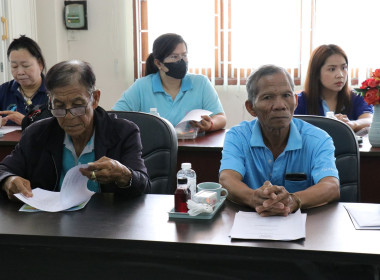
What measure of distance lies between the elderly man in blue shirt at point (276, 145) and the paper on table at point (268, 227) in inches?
12.7

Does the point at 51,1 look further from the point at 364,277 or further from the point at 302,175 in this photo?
the point at 364,277

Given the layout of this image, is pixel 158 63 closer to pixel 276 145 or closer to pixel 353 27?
pixel 276 145

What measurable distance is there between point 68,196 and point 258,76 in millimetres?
794

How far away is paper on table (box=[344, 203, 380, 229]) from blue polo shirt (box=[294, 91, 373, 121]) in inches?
69.7

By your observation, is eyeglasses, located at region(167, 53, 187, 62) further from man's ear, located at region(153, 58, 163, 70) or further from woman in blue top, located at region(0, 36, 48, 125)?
woman in blue top, located at region(0, 36, 48, 125)

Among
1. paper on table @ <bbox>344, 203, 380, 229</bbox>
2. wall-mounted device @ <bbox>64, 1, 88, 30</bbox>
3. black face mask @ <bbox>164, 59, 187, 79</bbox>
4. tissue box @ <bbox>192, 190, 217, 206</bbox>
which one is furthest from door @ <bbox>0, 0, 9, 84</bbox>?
paper on table @ <bbox>344, 203, 380, 229</bbox>

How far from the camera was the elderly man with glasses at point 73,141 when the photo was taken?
5.76 feet

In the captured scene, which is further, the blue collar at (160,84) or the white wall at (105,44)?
the white wall at (105,44)

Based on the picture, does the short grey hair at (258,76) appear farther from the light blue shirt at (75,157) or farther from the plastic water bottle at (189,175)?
the light blue shirt at (75,157)

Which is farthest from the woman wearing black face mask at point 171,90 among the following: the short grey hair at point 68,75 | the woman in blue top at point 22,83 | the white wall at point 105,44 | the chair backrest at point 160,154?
the short grey hair at point 68,75

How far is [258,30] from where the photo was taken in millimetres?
4703

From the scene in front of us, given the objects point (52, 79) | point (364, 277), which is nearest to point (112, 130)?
point (52, 79)

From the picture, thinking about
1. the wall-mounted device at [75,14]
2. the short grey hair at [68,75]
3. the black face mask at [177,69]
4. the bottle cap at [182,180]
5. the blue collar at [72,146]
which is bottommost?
the bottle cap at [182,180]

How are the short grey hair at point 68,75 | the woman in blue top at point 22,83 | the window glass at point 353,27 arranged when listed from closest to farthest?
the short grey hair at point 68,75
the woman in blue top at point 22,83
the window glass at point 353,27
